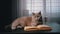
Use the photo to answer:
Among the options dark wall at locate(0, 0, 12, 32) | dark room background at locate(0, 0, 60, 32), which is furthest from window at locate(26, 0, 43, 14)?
dark wall at locate(0, 0, 12, 32)

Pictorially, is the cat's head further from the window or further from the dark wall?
the dark wall

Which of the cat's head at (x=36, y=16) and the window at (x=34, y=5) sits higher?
the window at (x=34, y=5)

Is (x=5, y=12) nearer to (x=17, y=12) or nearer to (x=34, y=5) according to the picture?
(x=17, y=12)

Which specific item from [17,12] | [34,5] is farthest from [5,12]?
[34,5]

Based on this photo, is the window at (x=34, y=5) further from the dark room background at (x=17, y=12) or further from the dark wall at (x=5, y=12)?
the dark wall at (x=5, y=12)

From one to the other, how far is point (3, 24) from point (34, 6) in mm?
308

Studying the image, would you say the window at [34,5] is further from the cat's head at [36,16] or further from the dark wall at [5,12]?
the dark wall at [5,12]

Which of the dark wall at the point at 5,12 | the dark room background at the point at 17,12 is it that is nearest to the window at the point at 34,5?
the dark room background at the point at 17,12

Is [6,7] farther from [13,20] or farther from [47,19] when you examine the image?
[47,19]

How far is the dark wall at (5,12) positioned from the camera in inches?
34.3

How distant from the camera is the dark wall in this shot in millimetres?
870

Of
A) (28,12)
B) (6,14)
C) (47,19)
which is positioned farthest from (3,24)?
(47,19)

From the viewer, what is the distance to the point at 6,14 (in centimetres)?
88

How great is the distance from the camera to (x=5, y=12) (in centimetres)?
88
